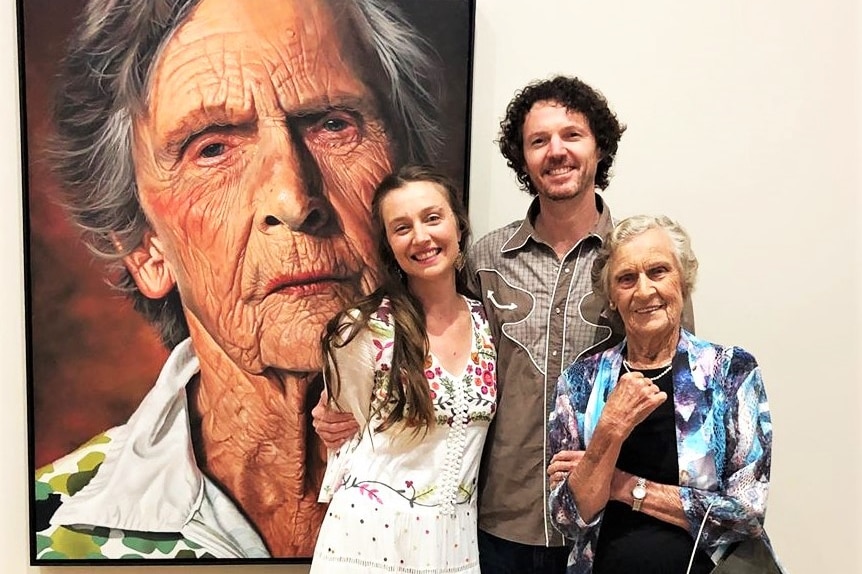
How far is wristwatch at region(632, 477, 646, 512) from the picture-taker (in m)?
1.16

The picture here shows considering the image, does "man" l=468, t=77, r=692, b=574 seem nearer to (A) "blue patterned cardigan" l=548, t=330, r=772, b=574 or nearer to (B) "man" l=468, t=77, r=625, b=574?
(B) "man" l=468, t=77, r=625, b=574

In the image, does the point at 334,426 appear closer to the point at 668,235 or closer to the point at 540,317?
the point at 540,317

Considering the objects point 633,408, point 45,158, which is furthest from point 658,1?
point 45,158

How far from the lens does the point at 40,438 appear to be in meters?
1.62

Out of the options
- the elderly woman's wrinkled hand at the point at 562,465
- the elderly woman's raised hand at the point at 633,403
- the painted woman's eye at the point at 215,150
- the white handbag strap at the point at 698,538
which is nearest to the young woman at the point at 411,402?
the elderly woman's wrinkled hand at the point at 562,465

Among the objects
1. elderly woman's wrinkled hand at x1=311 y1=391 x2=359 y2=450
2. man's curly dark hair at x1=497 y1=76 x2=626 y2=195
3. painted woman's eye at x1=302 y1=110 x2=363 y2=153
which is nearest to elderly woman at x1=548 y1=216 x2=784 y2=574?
man's curly dark hair at x1=497 y1=76 x2=626 y2=195

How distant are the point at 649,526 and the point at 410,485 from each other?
15.5 inches

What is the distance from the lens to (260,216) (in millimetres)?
1636

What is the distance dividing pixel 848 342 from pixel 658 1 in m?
0.93

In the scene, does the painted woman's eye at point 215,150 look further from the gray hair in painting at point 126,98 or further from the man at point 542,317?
the man at point 542,317

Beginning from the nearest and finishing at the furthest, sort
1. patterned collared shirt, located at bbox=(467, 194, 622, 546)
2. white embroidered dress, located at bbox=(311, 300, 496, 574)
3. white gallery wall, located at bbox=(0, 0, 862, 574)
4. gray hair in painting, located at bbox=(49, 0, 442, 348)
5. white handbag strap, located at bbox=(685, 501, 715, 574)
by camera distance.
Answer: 1. white handbag strap, located at bbox=(685, 501, 715, 574)
2. white embroidered dress, located at bbox=(311, 300, 496, 574)
3. patterned collared shirt, located at bbox=(467, 194, 622, 546)
4. gray hair in painting, located at bbox=(49, 0, 442, 348)
5. white gallery wall, located at bbox=(0, 0, 862, 574)

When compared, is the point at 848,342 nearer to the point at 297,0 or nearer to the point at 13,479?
the point at 297,0

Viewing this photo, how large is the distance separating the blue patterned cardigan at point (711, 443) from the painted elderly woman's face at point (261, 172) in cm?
67

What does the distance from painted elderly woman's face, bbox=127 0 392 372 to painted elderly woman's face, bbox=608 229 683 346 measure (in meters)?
0.64
